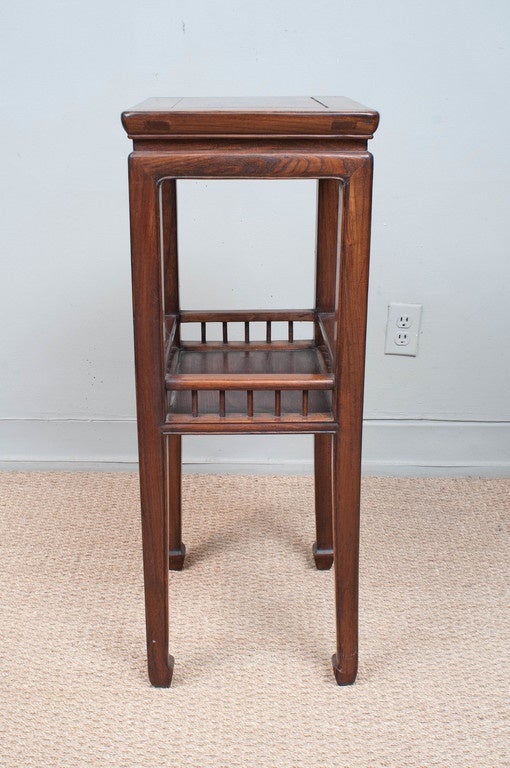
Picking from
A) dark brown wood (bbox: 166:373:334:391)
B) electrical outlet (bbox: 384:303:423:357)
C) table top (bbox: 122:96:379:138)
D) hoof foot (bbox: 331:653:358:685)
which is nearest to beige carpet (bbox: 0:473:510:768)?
hoof foot (bbox: 331:653:358:685)

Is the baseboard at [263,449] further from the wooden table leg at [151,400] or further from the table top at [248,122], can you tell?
the table top at [248,122]

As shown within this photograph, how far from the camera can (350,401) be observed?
1.02 metres

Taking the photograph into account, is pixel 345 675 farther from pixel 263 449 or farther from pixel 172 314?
pixel 263 449

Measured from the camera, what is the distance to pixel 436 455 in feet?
5.65

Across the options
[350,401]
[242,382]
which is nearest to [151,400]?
[242,382]

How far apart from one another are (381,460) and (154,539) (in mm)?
770

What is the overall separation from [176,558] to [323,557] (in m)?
0.24

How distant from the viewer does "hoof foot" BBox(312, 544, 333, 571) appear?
138 centimetres

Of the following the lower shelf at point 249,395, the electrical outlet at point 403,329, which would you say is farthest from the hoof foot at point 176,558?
the electrical outlet at point 403,329

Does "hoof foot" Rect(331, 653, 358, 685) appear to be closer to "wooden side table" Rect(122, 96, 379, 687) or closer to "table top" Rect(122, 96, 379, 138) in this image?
"wooden side table" Rect(122, 96, 379, 687)

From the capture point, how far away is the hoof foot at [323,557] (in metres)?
1.38

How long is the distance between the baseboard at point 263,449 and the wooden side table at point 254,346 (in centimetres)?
49

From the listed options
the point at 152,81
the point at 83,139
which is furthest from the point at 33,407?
the point at 152,81

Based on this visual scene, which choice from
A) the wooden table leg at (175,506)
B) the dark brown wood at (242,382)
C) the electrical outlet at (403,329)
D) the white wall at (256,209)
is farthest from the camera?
the electrical outlet at (403,329)
